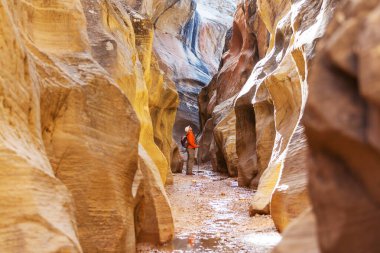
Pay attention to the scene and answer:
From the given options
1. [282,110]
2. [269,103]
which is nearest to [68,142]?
[282,110]

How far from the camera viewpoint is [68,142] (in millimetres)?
5258

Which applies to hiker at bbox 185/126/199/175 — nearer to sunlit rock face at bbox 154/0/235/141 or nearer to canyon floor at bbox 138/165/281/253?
canyon floor at bbox 138/165/281/253

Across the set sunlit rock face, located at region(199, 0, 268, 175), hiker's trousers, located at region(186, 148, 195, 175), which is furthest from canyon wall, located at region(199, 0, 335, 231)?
hiker's trousers, located at region(186, 148, 195, 175)

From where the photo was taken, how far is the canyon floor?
6285mm

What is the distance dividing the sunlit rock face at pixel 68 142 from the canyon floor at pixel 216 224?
18.9 inches

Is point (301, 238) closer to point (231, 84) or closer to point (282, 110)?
point (282, 110)

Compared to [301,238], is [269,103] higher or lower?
higher

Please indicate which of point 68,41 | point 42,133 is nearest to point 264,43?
point 68,41

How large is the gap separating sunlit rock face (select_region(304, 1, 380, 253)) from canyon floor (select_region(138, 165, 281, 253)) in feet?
13.8

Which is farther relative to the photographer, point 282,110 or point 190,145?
point 190,145

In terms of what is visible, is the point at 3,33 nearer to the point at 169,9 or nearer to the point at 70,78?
the point at 70,78

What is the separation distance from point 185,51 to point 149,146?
846 inches

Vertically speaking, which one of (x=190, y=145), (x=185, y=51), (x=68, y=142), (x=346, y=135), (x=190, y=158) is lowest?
(x=346, y=135)

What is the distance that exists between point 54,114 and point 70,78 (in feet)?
1.66
